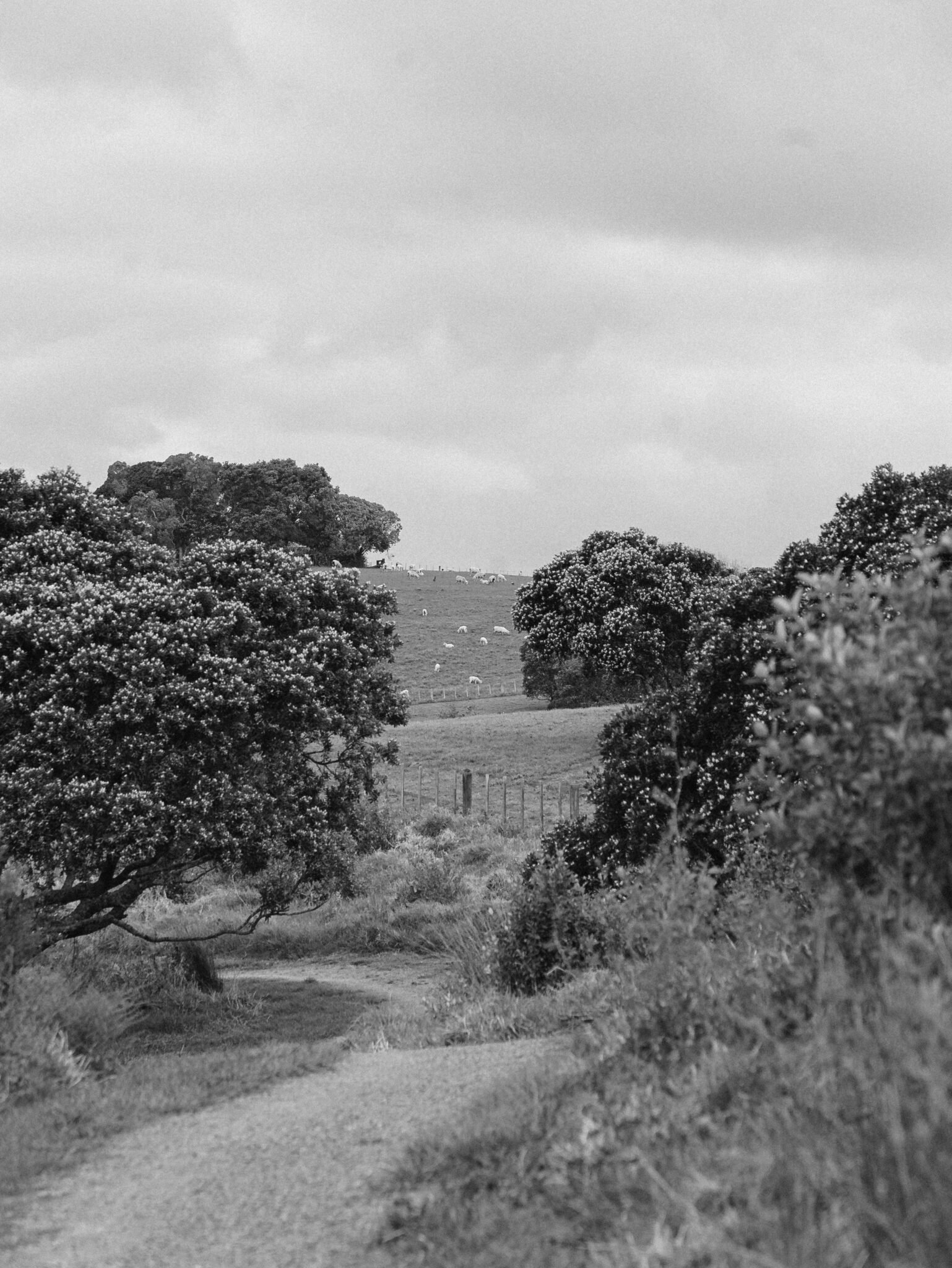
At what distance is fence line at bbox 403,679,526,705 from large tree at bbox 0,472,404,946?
4813 cm

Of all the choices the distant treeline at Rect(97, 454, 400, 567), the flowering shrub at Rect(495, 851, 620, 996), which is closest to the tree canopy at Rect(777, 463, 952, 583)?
the flowering shrub at Rect(495, 851, 620, 996)

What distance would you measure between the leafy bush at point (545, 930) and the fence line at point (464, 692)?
53564 millimetres

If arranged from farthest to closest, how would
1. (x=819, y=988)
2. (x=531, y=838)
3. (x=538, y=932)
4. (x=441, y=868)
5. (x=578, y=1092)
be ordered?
(x=531, y=838) < (x=441, y=868) < (x=538, y=932) < (x=578, y=1092) < (x=819, y=988)

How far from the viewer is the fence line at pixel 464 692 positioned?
70312 mm

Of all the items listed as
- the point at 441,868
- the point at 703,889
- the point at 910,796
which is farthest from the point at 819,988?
the point at 441,868

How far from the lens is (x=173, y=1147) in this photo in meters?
8.53

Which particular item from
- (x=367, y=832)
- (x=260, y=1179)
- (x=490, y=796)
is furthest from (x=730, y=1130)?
(x=490, y=796)

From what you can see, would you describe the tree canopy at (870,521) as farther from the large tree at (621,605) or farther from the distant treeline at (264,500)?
the distant treeline at (264,500)

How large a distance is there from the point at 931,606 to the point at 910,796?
1.01 m

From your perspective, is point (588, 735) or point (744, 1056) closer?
point (744, 1056)

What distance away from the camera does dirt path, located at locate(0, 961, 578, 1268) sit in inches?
266

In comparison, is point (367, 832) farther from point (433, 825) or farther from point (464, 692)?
point (464, 692)

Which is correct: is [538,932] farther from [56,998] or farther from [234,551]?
[234,551]

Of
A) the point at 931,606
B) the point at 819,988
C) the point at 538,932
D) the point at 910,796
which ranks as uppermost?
the point at 931,606
